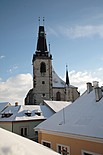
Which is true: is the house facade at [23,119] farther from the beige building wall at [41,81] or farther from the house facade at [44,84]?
the house facade at [44,84]

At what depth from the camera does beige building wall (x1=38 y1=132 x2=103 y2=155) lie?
9805mm

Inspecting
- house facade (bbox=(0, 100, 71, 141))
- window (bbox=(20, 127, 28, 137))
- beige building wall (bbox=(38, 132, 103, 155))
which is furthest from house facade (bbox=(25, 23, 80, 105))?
beige building wall (bbox=(38, 132, 103, 155))

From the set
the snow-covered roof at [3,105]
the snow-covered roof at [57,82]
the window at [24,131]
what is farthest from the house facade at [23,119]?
the snow-covered roof at [57,82]

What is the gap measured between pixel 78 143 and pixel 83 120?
148cm

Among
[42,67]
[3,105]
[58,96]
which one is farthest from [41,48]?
[3,105]

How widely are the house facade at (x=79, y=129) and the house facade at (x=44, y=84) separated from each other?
32.8 metres

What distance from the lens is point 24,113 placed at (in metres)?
28.0

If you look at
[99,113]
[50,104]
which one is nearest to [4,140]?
[99,113]

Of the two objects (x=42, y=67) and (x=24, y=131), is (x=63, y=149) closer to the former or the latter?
(x=24, y=131)

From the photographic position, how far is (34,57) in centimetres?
5181

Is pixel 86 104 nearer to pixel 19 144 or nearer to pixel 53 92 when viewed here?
pixel 19 144

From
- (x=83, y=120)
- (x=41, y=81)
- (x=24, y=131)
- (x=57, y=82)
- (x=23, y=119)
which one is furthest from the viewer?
(x=57, y=82)

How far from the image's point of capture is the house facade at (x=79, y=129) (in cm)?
1006

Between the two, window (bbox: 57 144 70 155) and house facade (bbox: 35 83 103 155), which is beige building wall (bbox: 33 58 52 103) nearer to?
house facade (bbox: 35 83 103 155)
